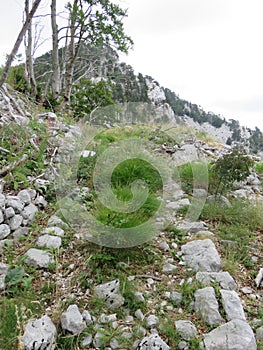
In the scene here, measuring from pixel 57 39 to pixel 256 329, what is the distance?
1038 centimetres

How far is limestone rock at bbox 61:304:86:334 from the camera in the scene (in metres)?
1.89

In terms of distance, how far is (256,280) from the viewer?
8.47 ft

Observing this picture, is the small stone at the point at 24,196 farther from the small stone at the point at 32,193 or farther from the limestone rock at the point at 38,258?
the limestone rock at the point at 38,258

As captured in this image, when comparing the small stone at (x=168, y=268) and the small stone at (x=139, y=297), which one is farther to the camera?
the small stone at (x=168, y=268)

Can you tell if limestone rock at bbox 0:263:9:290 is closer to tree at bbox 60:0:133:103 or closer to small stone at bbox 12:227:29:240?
small stone at bbox 12:227:29:240

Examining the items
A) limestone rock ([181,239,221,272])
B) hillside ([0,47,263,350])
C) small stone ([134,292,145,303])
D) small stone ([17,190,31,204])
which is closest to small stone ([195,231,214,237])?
hillside ([0,47,263,350])

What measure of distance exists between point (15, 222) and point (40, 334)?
1332mm

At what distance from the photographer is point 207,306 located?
84.5 inches

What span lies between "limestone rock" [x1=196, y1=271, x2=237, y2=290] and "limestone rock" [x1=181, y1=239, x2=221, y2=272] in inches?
4.2

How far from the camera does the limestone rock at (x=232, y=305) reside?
6.91 ft

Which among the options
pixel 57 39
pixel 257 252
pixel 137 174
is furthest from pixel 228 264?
pixel 57 39

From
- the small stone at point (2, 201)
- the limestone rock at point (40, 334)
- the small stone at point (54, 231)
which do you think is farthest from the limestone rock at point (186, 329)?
the small stone at point (2, 201)

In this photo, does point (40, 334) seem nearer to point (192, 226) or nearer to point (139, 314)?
point (139, 314)

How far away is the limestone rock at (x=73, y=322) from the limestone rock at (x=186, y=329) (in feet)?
2.12
